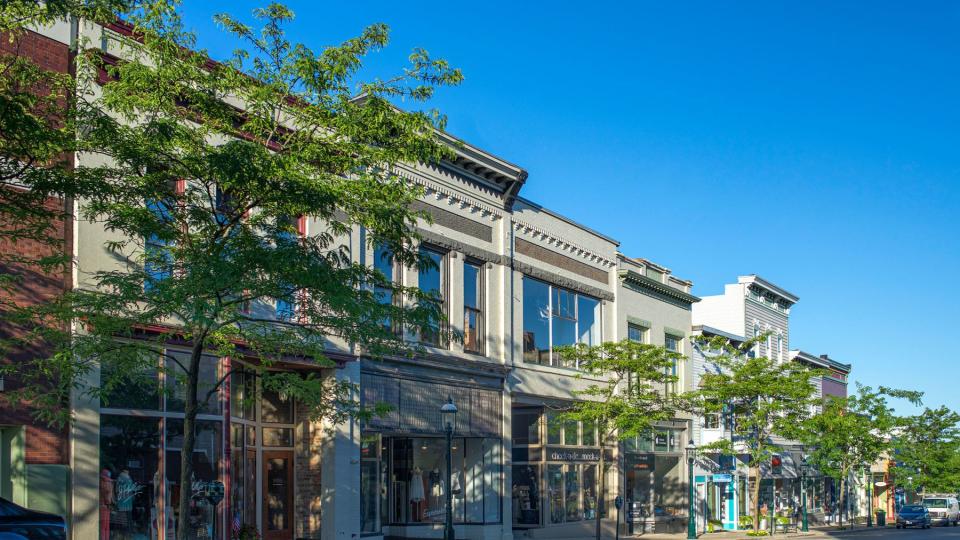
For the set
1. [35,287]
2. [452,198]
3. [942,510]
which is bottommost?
[942,510]

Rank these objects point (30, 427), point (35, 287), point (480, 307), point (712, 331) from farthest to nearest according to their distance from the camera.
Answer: point (712, 331)
point (480, 307)
point (35, 287)
point (30, 427)

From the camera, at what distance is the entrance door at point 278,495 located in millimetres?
27719

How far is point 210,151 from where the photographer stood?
1652 cm

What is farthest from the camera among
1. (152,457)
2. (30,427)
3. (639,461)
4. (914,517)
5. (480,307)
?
(914,517)

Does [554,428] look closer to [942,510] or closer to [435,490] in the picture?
[435,490]

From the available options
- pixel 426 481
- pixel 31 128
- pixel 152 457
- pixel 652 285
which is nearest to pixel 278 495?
pixel 152 457

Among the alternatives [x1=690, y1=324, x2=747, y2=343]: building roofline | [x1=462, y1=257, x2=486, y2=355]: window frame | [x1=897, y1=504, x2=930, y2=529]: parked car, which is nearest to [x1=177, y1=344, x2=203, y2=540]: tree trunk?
[x1=462, y1=257, x2=486, y2=355]: window frame

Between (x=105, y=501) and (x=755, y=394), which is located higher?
(x=755, y=394)

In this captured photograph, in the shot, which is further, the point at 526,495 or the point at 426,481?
the point at 526,495

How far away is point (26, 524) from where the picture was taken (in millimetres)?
16078

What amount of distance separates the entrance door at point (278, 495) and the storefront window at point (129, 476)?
4.97 metres

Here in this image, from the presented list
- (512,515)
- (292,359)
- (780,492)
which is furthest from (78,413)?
(780,492)

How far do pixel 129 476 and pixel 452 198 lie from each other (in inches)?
584

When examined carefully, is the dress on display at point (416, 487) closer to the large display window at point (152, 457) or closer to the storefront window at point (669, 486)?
the large display window at point (152, 457)
